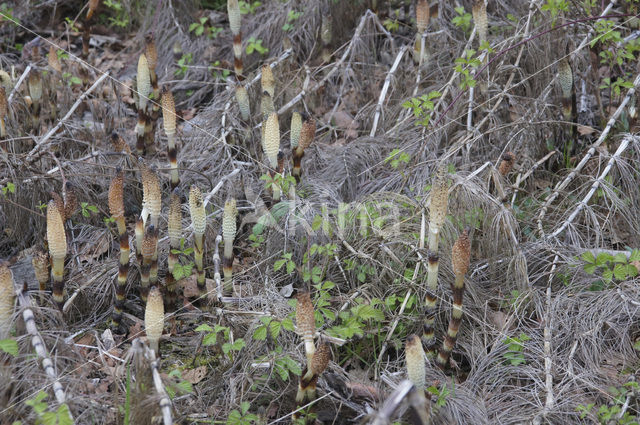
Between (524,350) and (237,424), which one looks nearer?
(237,424)

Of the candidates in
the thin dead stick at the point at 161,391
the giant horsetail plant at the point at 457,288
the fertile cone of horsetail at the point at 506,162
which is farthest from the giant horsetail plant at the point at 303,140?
the thin dead stick at the point at 161,391

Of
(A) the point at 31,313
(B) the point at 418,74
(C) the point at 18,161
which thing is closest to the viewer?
(A) the point at 31,313

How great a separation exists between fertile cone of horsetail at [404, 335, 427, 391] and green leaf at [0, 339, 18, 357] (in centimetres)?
130

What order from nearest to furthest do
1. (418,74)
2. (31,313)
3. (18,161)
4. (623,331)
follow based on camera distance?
(31,313) → (623,331) → (18,161) → (418,74)

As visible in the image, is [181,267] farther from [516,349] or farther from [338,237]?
[516,349]

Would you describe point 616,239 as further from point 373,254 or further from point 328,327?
point 328,327

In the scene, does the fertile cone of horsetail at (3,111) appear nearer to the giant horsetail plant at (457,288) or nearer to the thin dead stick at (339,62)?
the thin dead stick at (339,62)

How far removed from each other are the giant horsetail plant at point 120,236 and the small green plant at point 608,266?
2059 mm

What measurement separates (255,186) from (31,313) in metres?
1.68

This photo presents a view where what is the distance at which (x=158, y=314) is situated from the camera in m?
2.49

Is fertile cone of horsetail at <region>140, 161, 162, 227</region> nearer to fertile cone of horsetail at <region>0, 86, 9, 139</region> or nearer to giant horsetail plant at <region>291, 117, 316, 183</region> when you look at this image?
giant horsetail plant at <region>291, 117, 316, 183</region>

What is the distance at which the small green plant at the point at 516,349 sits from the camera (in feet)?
9.07

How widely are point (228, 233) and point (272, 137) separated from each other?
599 millimetres

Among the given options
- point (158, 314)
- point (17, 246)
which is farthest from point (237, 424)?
point (17, 246)
